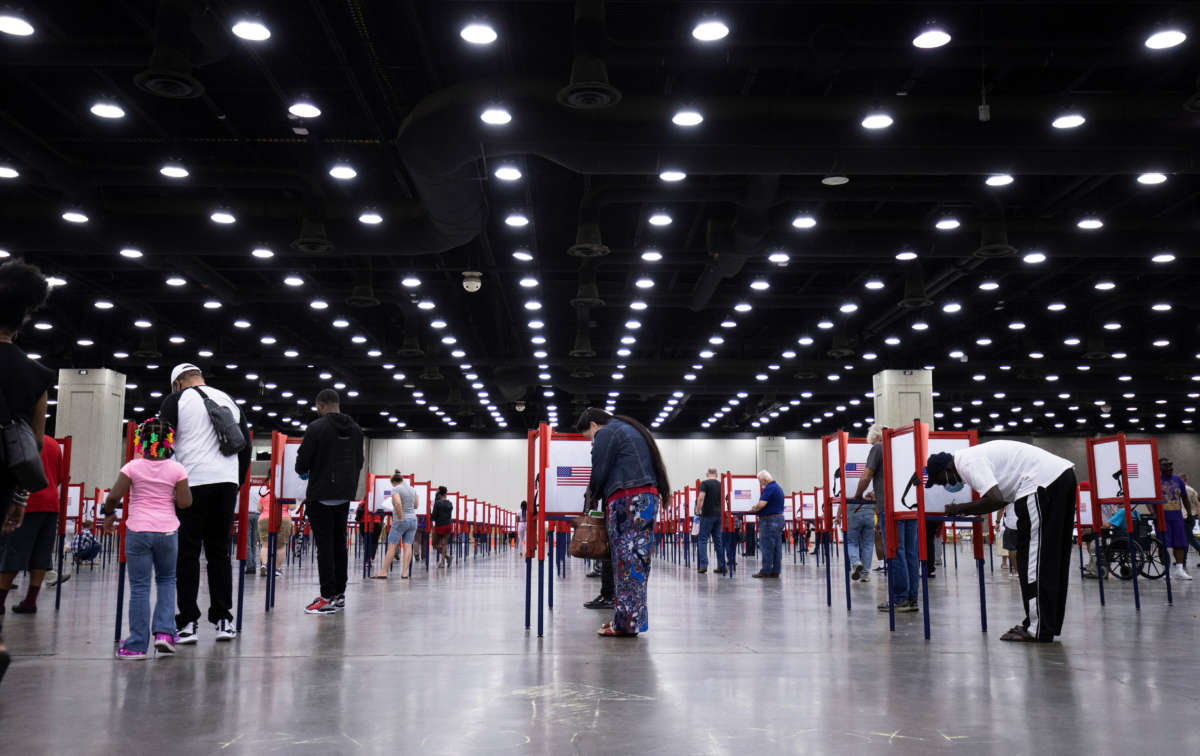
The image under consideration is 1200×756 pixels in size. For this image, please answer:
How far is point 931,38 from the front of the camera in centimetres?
927

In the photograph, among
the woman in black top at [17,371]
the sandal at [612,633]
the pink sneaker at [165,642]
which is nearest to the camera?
the woman in black top at [17,371]

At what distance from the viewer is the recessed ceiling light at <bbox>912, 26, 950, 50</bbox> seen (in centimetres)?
918

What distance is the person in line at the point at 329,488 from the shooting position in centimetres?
853

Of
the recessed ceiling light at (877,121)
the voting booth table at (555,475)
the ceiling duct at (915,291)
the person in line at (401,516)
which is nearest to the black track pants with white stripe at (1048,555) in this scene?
the voting booth table at (555,475)

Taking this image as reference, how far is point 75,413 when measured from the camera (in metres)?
26.1

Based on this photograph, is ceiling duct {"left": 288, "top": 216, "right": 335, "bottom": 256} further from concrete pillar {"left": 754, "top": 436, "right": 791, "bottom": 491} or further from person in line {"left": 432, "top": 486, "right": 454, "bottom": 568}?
concrete pillar {"left": 754, "top": 436, "right": 791, "bottom": 491}

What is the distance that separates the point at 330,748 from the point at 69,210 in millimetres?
12599

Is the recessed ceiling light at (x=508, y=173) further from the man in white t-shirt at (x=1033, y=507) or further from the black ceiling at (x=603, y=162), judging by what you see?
the man in white t-shirt at (x=1033, y=507)

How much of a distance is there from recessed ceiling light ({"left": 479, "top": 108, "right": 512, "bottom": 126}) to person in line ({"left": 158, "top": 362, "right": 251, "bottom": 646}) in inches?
169

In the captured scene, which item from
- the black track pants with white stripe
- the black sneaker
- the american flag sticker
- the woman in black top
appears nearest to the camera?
the woman in black top

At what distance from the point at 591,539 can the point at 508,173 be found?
7528mm

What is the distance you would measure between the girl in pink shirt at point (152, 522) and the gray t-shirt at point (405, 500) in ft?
26.9

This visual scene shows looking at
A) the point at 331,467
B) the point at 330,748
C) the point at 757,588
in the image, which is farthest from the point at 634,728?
the point at 757,588

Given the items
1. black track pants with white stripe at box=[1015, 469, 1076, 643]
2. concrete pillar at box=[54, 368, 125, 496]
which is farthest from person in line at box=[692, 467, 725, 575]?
concrete pillar at box=[54, 368, 125, 496]
